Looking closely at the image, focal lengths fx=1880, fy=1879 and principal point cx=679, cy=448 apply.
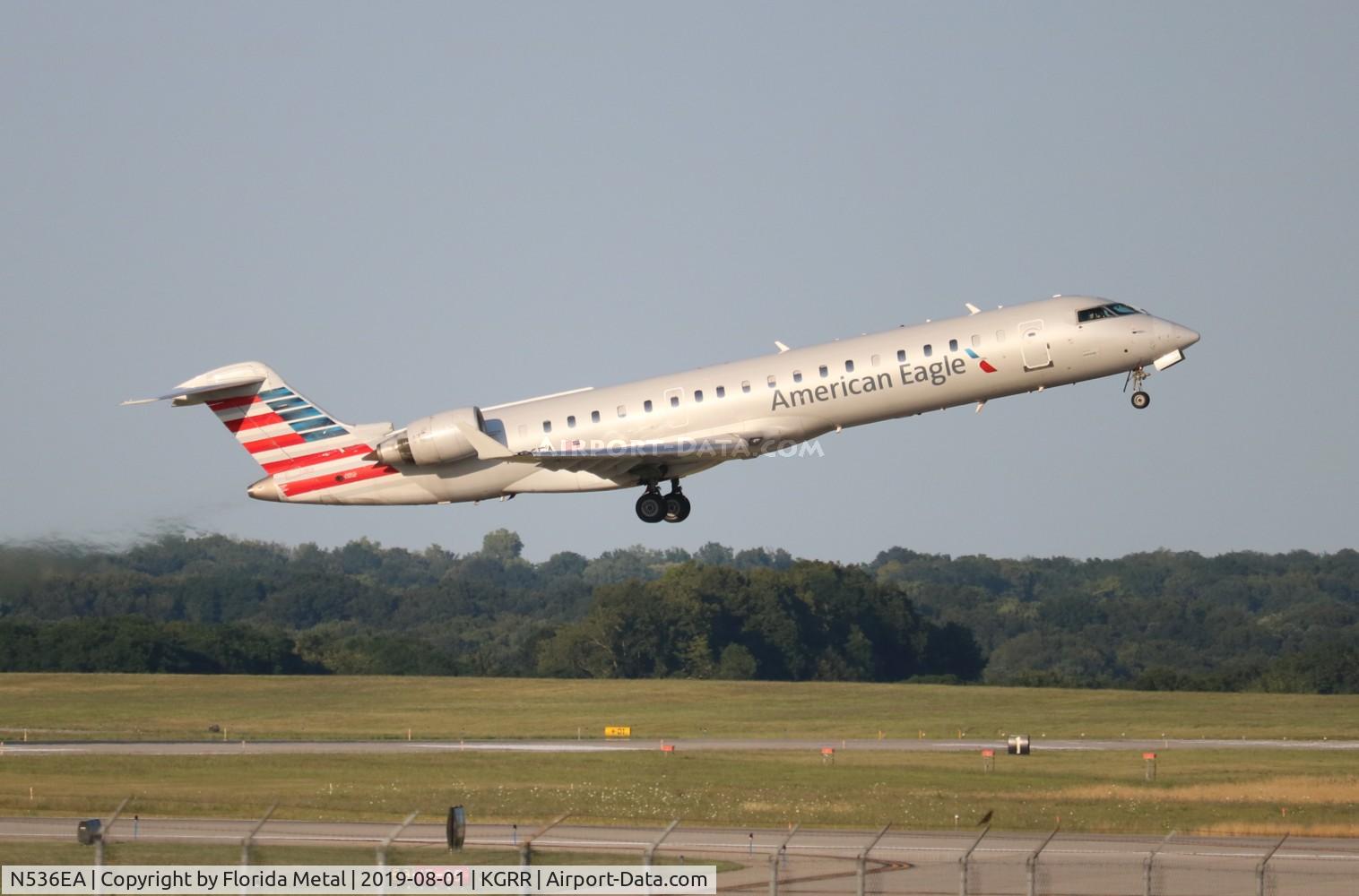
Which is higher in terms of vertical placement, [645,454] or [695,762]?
[645,454]

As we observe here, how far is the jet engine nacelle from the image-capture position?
39562mm

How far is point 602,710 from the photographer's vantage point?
63.5 metres

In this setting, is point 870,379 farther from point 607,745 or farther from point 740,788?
point 607,745

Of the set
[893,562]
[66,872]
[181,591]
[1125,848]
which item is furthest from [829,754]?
[893,562]

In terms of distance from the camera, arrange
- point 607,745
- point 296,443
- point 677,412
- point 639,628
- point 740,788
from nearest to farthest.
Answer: point 740,788 → point 677,412 → point 296,443 → point 607,745 → point 639,628

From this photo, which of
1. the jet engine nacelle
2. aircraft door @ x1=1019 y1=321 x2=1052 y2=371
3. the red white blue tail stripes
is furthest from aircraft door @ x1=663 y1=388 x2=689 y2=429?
the red white blue tail stripes

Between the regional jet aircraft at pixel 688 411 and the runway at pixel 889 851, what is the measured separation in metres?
9.58

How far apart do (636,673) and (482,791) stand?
53156 mm

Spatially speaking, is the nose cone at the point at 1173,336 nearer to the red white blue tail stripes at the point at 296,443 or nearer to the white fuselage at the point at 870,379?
the white fuselage at the point at 870,379

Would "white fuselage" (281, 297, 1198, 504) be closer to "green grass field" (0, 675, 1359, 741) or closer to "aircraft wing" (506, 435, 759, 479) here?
"aircraft wing" (506, 435, 759, 479)
